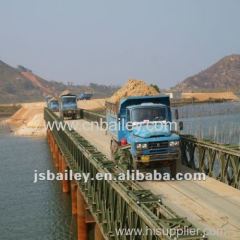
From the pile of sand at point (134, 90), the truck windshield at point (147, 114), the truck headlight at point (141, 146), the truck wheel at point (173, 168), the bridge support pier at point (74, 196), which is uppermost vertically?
the pile of sand at point (134, 90)

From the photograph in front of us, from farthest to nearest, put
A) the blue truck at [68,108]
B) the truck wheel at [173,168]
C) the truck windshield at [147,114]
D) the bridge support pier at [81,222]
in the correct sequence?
the blue truck at [68,108] < the bridge support pier at [81,222] < the truck windshield at [147,114] < the truck wheel at [173,168]

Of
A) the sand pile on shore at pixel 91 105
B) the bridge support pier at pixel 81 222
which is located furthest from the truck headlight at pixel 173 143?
the sand pile on shore at pixel 91 105

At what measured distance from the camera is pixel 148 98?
18.6 m

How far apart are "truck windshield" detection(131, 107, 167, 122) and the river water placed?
7899 mm

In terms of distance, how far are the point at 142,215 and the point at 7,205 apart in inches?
783

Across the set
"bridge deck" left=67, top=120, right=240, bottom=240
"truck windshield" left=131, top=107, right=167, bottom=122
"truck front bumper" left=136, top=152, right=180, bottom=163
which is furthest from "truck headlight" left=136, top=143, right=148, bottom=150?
"truck windshield" left=131, top=107, right=167, bottom=122

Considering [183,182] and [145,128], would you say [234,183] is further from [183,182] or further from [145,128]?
[145,128]

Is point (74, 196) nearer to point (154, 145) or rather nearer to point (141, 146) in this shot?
point (141, 146)

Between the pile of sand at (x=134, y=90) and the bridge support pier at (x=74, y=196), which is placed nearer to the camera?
the bridge support pier at (x=74, y=196)

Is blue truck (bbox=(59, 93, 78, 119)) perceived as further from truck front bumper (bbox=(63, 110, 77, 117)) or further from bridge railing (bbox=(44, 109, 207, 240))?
bridge railing (bbox=(44, 109, 207, 240))

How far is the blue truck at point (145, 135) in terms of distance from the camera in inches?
635

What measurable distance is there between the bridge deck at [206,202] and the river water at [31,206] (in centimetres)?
884

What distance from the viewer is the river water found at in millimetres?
22531

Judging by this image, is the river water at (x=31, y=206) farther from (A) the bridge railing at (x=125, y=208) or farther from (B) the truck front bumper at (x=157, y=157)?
(B) the truck front bumper at (x=157, y=157)
